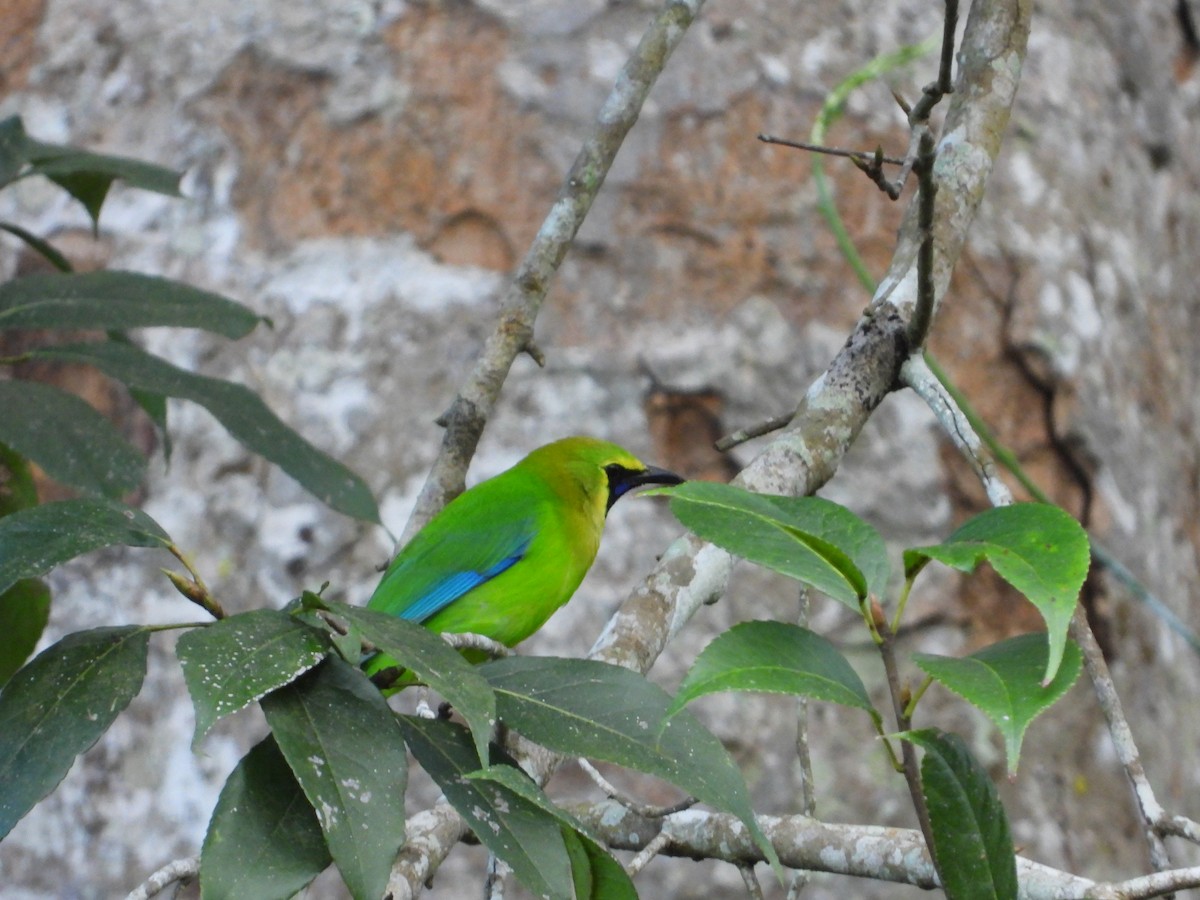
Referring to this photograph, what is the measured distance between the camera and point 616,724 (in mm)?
1269

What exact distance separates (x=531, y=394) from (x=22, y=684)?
80.4 inches

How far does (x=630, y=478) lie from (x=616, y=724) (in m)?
1.79

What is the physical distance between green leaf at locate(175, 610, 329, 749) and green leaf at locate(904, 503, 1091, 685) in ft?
1.82

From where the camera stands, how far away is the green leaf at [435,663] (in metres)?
1.12

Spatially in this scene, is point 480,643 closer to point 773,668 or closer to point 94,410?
point 773,668

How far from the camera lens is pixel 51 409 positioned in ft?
6.75

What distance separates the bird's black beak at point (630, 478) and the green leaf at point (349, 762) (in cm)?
181

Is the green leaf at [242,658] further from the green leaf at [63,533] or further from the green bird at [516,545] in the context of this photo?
the green bird at [516,545]

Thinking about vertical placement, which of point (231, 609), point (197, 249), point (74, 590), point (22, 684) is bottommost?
point (74, 590)

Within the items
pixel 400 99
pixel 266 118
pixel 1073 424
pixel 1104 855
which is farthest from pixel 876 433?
pixel 266 118

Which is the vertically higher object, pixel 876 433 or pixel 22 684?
pixel 22 684

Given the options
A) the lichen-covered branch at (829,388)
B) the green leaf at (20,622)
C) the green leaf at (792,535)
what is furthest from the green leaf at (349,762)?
the green leaf at (20,622)

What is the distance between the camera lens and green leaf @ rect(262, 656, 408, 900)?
1107mm

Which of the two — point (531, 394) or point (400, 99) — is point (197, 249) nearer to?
point (400, 99)
